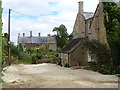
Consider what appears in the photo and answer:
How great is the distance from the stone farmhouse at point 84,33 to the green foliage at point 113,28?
283cm

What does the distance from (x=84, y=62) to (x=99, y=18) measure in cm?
722

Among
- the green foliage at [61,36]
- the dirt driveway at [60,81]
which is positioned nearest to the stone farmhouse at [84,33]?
the dirt driveway at [60,81]

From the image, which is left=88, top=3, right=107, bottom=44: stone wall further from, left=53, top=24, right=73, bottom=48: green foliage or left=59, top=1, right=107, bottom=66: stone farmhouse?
left=53, top=24, right=73, bottom=48: green foliage

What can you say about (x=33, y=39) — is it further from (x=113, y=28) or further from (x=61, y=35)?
(x=113, y=28)

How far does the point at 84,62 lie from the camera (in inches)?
1185

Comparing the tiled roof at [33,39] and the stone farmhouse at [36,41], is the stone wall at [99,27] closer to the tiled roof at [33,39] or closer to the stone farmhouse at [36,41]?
the stone farmhouse at [36,41]

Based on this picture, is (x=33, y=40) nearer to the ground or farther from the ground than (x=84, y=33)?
farther from the ground

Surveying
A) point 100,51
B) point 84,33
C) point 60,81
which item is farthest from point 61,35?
point 60,81

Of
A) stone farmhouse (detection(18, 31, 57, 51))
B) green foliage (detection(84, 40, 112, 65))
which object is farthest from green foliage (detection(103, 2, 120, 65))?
stone farmhouse (detection(18, 31, 57, 51))

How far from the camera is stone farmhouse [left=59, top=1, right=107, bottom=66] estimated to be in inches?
1037

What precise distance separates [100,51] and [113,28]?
3910mm

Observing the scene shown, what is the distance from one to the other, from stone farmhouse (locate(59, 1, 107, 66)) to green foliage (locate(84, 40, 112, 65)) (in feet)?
3.70

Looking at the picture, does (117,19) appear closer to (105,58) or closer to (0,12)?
(105,58)

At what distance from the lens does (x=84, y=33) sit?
33156mm
